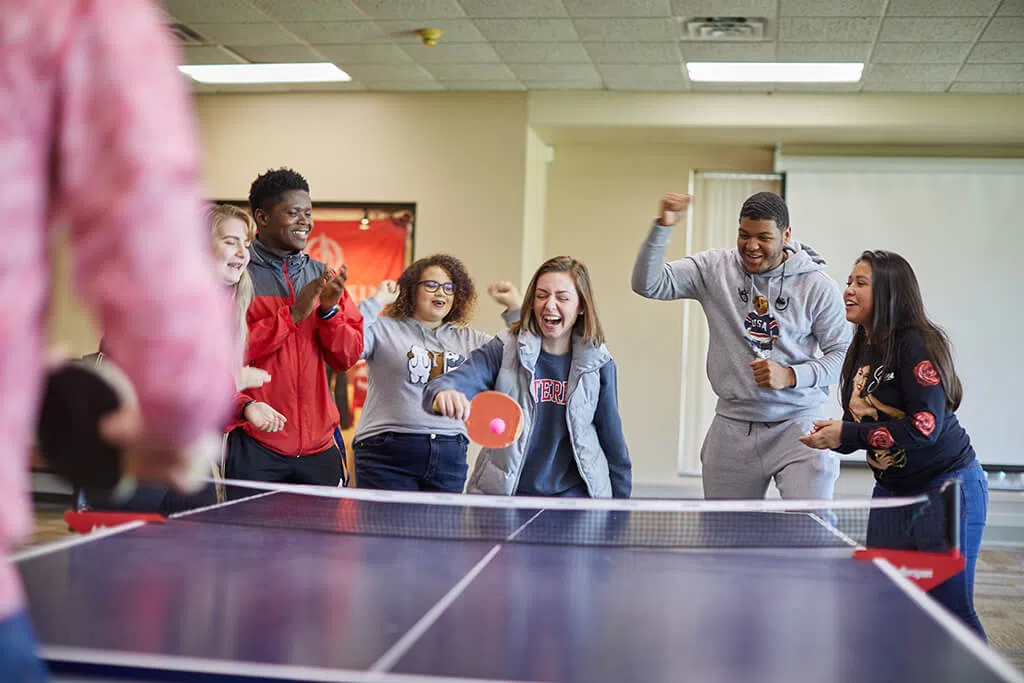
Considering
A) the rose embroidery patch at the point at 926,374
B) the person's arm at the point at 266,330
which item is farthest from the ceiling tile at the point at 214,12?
the rose embroidery patch at the point at 926,374

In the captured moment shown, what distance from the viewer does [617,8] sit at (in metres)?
6.30

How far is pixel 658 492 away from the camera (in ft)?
28.3

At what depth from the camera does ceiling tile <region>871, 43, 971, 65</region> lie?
671 cm

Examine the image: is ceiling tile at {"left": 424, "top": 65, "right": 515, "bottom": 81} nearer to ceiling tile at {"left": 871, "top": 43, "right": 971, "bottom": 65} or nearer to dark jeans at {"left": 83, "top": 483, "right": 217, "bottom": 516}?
ceiling tile at {"left": 871, "top": 43, "right": 971, "bottom": 65}

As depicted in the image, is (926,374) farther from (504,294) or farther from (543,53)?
(543,53)

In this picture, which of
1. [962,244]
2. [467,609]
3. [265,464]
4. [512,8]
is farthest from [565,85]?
[467,609]

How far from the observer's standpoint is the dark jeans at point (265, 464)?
142 inches

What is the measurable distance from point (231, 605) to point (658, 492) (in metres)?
7.10

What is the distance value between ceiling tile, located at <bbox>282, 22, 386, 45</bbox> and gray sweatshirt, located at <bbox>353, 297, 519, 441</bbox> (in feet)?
9.41

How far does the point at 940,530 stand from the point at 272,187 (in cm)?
245

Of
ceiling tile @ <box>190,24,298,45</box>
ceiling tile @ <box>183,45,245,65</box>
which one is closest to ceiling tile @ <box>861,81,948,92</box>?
ceiling tile @ <box>190,24,298,45</box>

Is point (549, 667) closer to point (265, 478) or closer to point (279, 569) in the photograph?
point (279, 569)

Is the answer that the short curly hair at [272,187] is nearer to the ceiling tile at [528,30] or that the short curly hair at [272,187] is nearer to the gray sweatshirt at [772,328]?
the gray sweatshirt at [772,328]

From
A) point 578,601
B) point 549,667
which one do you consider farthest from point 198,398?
point 578,601
